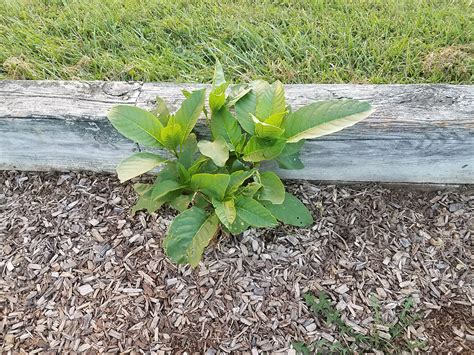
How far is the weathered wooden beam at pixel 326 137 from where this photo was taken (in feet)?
6.63

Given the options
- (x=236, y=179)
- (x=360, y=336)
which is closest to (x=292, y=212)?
(x=236, y=179)

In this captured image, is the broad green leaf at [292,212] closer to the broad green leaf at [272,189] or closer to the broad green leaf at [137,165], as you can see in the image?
the broad green leaf at [272,189]

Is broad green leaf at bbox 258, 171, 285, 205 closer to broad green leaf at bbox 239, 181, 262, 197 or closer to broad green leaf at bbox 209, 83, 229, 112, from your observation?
broad green leaf at bbox 239, 181, 262, 197

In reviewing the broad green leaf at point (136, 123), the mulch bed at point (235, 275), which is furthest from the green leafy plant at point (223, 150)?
the mulch bed at point (235, 275)

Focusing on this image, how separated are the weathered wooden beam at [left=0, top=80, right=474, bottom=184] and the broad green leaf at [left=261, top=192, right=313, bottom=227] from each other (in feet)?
0.71

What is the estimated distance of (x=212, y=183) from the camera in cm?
182

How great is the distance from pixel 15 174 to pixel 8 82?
17.5 inches

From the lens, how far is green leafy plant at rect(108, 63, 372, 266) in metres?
1.79

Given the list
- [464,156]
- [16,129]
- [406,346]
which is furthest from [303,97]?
[16,129]

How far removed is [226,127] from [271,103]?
0.64 feet

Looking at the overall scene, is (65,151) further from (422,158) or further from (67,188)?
(422,158)

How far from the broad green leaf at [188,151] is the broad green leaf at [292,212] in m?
0.37

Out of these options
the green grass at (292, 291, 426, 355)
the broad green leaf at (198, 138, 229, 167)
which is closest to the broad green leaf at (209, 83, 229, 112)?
the broad green leaf at (198, 138, 229, 167)

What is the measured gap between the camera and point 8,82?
2.37m
